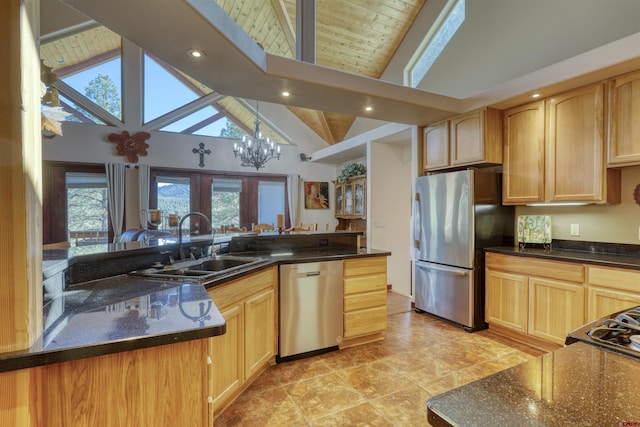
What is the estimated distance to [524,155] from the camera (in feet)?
10.4

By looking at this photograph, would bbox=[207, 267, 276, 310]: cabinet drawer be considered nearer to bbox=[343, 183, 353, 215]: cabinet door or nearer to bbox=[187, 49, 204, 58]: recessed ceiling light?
bbox=[187, 49, 204, 58]: recessed ceiling light

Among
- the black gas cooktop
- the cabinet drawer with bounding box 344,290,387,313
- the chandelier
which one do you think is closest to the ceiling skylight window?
the chandelier

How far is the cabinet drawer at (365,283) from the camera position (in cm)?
285

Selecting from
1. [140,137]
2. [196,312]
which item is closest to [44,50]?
[140,137]

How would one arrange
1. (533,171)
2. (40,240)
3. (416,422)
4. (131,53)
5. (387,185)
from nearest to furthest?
1. (40,240)
2. (416,422)
3. (533,171)
4. (387,185)
5. (131,53)

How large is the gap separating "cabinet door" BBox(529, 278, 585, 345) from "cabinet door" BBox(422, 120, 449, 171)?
5.23ft

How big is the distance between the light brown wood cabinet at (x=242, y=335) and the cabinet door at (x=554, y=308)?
2.35 meters

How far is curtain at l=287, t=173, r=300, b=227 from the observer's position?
22.4 feet

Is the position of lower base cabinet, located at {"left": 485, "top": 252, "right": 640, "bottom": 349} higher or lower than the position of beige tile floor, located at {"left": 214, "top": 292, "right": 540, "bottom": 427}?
higher

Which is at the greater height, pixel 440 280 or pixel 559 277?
pixel 559 277

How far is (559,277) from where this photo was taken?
2721 mm

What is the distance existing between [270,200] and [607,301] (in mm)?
5535

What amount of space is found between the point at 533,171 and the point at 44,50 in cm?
680

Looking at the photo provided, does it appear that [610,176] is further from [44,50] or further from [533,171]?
[44,50]
